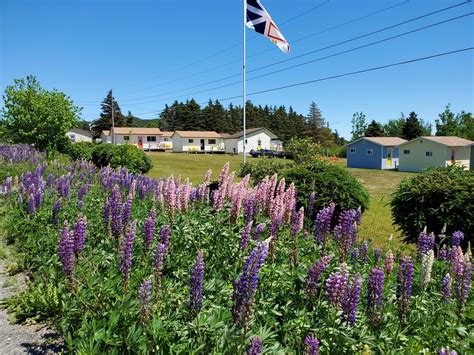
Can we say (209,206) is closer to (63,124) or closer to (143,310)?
(143,310)

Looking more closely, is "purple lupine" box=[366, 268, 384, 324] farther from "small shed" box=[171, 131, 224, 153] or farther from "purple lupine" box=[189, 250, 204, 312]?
"small shed" box=[171, 131, 224, 153]

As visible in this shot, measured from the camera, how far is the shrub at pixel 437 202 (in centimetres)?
665

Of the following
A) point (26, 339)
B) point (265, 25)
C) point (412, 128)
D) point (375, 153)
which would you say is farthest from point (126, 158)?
point (412, 128)

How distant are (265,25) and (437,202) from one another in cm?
1280

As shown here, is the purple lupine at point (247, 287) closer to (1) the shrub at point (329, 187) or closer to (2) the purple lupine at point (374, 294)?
(2) the purple lupine at point (374, 294)

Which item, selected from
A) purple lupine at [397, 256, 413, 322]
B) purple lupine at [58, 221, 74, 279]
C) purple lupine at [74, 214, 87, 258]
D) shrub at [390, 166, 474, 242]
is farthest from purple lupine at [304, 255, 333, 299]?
shrub at [390, 166, 474, 242]

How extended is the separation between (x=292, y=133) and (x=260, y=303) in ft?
272

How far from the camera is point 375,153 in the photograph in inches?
1702

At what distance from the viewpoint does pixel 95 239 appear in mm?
5105

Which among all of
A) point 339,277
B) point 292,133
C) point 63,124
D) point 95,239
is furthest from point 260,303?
point 292,133

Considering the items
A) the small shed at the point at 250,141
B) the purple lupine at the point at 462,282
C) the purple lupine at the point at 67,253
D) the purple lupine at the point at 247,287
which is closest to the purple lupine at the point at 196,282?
the purple lupine at the point at 247,287

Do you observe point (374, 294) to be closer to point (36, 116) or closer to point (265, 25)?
point (265, 25)

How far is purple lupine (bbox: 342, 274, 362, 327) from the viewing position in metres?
2.55

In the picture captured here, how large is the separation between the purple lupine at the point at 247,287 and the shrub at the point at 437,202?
498 centimetres
